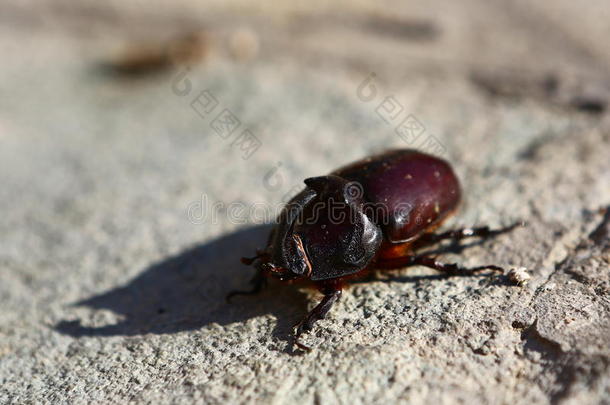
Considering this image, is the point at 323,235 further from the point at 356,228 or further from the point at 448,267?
the point at 448,267

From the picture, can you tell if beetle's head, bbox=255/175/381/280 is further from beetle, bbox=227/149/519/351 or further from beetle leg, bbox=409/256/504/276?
beetle leg, bbox=409/256/504/276

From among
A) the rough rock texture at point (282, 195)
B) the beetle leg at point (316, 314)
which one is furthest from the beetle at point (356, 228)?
the rough rock texture at point (282, 195)

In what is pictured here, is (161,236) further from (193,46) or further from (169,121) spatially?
(193,46)

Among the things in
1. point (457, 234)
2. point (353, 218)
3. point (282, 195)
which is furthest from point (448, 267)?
point (282, 195)

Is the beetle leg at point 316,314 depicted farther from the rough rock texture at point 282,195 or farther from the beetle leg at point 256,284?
the beetle leg at point 256,284

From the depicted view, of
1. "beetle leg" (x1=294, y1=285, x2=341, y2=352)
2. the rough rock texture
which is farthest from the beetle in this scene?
the rough rock texture
